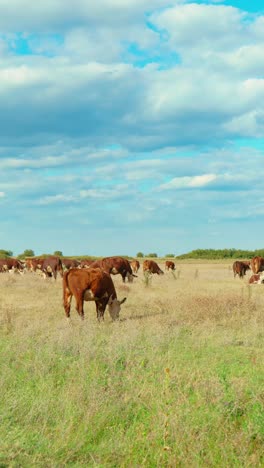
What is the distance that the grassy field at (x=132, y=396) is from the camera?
5699 mm

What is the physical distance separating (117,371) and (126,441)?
2.48 m

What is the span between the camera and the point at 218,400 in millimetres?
7020

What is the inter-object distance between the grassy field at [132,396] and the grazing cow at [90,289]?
4.42 ft

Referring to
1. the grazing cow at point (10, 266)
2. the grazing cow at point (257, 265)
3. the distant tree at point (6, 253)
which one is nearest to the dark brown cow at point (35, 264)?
the grazing cow at point (10, 266)

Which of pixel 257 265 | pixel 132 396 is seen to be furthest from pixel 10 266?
pixel 132 396

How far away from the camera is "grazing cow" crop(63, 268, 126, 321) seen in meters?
14.2

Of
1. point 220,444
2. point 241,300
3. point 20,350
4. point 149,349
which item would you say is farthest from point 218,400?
point 241,300

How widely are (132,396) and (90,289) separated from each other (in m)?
7.11

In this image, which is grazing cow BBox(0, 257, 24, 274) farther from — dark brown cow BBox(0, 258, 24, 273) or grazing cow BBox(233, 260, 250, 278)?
grazing cow BBox(233, 260, 250, 278)

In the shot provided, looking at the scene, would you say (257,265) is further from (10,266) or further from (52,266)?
(10,266)

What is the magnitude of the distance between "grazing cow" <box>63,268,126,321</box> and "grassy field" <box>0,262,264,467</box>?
4.42ft

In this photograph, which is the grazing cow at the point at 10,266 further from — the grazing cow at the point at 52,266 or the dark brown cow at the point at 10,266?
the grazing cow at the point at 52,266

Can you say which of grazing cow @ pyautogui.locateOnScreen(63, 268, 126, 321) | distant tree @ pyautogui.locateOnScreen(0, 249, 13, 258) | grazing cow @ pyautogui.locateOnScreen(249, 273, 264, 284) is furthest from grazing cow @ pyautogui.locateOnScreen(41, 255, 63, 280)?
distant tree @ pyautogui.locateOnScreen(0, 249, 13, 258)

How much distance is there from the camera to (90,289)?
14.2 m
